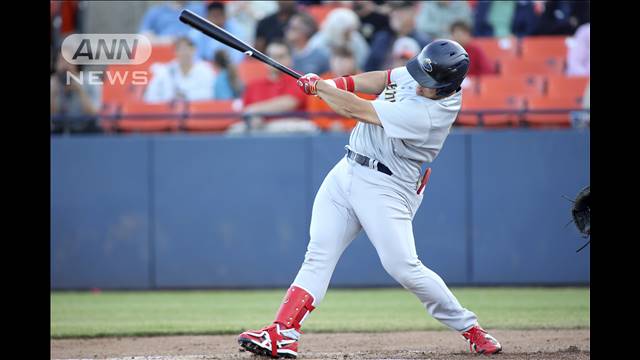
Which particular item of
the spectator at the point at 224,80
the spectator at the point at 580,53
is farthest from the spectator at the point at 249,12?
the spectator at the point at 580,53

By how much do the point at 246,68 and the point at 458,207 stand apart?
271 cm

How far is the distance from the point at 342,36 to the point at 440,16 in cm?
110

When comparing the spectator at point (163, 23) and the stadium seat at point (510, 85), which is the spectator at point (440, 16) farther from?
the spectator at point (163, 23)

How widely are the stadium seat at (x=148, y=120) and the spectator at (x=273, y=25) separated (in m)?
1.17

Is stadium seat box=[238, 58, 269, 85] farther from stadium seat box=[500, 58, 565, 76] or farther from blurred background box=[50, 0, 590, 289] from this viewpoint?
stadium seat box=[500, 58, 565, 76]

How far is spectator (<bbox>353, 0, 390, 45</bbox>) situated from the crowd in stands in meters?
0.01

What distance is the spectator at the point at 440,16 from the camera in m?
9.61

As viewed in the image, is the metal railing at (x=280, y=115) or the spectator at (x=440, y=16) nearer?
the metal railing at (x=280, y=115)

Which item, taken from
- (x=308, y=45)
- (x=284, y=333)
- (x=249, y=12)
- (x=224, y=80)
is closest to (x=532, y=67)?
(x=308, y=45)

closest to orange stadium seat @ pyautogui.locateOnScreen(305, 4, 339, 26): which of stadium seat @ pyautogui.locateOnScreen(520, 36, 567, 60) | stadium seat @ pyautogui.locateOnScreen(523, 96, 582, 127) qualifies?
stadium seat @ pyautogui.locateOnScreen(520, 36, 567, 60)

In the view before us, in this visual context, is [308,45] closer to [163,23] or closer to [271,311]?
[163,23]

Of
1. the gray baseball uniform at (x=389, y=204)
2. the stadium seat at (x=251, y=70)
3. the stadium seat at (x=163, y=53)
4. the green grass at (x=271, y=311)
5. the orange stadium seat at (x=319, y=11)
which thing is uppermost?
the orange stadium seat at (x=319, y=11)

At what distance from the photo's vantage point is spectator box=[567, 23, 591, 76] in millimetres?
9219
